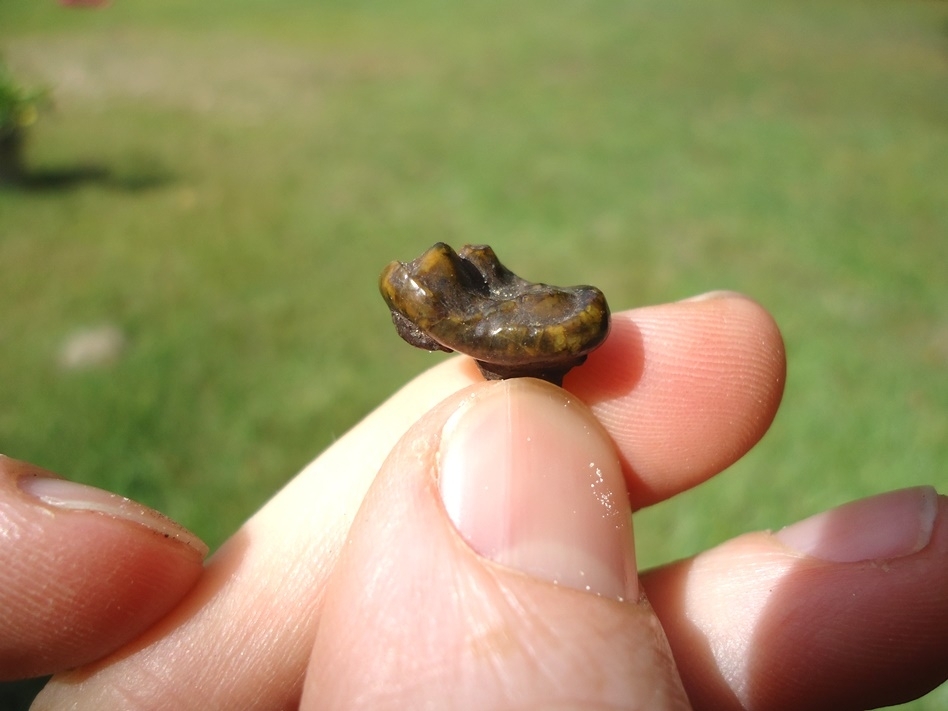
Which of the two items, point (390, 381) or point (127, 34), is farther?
point (127, 34)

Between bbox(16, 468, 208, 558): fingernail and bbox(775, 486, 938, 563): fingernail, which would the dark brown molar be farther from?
bbox(775, 486, 938, 563): fingernail

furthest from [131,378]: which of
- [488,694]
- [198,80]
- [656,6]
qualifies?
[656,6]

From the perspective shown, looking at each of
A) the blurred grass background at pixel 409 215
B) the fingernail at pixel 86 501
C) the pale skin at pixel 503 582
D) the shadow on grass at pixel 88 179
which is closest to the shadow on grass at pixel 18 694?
the pale skin at pixel 503 582

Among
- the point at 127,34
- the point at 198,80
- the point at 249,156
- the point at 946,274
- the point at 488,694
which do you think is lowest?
the point at 946,274

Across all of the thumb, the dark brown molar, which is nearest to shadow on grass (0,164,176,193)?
the dark brown molar

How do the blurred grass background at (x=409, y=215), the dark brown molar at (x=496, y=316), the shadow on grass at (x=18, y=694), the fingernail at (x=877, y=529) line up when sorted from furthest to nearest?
the blurred grass background at (x=409, y=215)
the shadow on grass at (x=18, y=694)
the fingernail at (x=877, y=529)
the dark brown molar at (x=496, y=316)

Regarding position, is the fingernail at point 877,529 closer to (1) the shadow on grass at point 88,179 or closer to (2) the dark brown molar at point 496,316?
(2) the dark brown molar at point 496,316

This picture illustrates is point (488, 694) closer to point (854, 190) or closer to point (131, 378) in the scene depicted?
point (131, 378)
